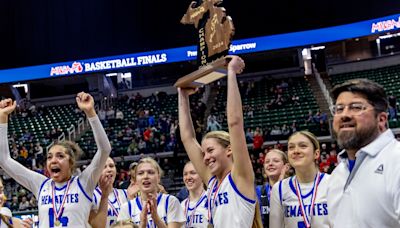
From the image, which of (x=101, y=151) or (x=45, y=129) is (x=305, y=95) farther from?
(x=101, y=151)

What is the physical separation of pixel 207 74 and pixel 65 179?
4.99ft

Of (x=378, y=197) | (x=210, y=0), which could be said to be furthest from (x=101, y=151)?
(x=378, y=197)

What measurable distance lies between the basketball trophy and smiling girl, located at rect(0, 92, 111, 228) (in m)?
0.75

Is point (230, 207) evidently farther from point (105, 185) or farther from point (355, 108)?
point (105, 185)

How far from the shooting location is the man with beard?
6.61 feet

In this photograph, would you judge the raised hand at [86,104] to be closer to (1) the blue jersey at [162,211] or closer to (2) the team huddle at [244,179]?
(2) the team huddle at [244,179]

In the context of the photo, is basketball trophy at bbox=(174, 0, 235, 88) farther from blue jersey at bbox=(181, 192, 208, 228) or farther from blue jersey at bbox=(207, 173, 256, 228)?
blue jersey at bbox=(181, 192, 208, 228)

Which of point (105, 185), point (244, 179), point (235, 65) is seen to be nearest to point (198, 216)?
point (105, 185)

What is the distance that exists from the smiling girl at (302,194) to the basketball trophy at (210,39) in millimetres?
806

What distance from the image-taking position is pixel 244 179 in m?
2.89

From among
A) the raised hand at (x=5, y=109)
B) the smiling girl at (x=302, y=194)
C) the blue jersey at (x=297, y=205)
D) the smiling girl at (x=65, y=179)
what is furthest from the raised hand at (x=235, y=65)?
the raised hand at (x=5, y=109)

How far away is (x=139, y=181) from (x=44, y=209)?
0.83 meters

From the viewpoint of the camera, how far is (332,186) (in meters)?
2.34

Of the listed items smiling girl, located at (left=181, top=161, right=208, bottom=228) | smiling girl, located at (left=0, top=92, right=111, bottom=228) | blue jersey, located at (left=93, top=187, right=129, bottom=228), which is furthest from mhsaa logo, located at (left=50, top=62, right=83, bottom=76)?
smiling girl, located at (left=0, top=92, right=111, bottom=228)
